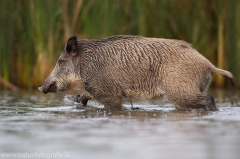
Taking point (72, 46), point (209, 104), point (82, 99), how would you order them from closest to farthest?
point (209, 104) → point (72, 46) → point (82, 99)

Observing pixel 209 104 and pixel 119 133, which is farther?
pixel 209 104

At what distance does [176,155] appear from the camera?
168 inches

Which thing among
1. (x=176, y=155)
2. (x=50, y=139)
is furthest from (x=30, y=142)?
(x=176, y=155)

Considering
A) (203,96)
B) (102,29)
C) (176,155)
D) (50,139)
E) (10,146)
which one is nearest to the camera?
(176,155)

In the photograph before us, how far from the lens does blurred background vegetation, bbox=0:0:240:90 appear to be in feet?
35.9

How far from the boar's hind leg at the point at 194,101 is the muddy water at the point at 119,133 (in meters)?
0.13

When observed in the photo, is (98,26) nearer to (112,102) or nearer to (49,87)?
(49,87)

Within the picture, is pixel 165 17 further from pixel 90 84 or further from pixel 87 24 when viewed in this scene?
pixel 90 84

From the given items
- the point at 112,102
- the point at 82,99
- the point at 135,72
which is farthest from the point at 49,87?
the point at 135,72

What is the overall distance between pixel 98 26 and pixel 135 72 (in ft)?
10.2

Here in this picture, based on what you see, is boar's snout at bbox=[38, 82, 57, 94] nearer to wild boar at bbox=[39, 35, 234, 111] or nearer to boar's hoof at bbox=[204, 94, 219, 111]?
wild boar at bbox=[39, 35, 234, 111]

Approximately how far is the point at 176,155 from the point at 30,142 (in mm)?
1268

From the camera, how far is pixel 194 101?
7.50m

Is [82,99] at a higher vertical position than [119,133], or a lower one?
higher
